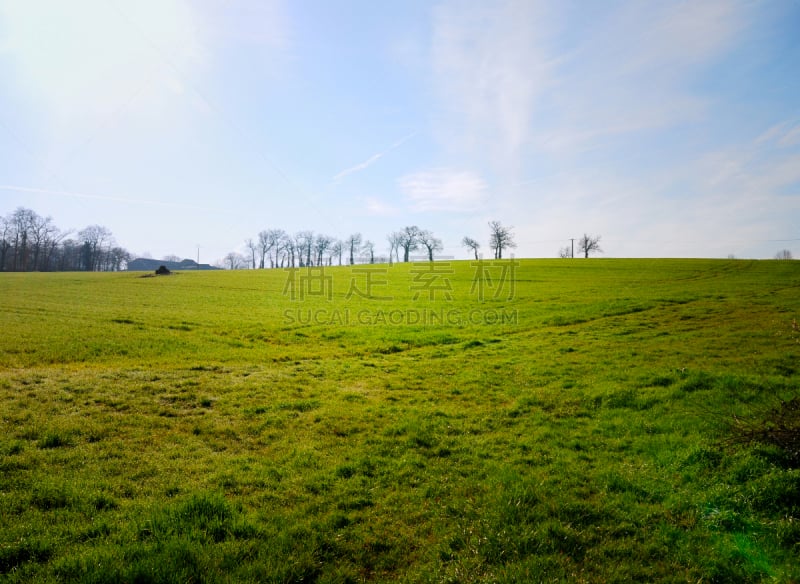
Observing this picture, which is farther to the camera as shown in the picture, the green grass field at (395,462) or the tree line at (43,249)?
the tree line at (43,249)

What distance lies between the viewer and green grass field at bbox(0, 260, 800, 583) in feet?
14.8

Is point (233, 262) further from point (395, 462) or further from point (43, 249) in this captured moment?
point (395, 462)

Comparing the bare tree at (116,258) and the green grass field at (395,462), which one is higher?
the bare tree at (116,258)

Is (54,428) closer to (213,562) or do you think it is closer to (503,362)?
(213,562)

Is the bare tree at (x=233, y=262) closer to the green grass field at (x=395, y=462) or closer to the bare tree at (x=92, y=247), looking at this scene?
the bare tree at (x=92, y=247)

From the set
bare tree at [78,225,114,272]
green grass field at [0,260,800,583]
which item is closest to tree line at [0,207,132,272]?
bare tree at [78,225,114,272]

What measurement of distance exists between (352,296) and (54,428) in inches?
1164

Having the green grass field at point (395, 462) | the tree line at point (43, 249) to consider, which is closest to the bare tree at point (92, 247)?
the tree line at point (43, 249)

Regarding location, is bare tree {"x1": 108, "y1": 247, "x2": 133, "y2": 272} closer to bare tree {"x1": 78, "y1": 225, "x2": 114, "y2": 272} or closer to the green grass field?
bare tree {"x1": 78, "y1": 225, "x2": 114, "y2": 272}

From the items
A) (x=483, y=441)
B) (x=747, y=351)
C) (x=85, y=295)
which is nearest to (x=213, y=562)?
(x=483, y=441)

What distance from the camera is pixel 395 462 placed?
704 centimetres

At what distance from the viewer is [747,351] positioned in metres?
14.1

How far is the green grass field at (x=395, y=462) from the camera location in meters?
4.50

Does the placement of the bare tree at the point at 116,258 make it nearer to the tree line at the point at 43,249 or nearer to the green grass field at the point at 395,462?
the tree line at the point at 43,249
